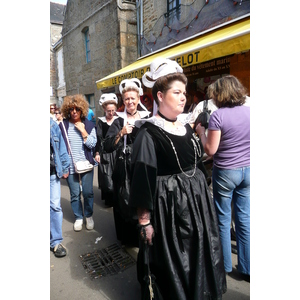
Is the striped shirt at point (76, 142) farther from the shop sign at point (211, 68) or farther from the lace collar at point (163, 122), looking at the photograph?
the shop sign at point (211, 68)

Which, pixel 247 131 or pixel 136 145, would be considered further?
pixel 247 131

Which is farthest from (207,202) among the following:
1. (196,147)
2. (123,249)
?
(123,249)

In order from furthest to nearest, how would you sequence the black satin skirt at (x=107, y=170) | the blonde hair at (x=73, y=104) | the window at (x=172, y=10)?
the window at (x=172, y=10) → the black satin skirt at (x=107, y=170) → the blonde hair at (x=73, y=104)

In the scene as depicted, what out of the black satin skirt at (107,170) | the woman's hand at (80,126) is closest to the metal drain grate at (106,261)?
the black satin skirt at (107,170)

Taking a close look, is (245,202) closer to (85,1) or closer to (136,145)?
(136,145)

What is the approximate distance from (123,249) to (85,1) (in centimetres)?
1259

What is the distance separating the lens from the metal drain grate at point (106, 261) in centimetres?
263

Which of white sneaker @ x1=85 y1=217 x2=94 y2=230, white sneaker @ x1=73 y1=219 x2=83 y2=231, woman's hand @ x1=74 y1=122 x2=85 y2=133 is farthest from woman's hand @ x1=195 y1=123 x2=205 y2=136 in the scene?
white sneaker @ x1=73 y1=219 x2=83 y2=231

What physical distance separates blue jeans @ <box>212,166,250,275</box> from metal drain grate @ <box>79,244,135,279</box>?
3.53 ft

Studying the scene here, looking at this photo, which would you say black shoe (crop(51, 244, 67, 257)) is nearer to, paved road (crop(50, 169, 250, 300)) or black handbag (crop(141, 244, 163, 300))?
paved road (crop(50, 169, 250, 300))

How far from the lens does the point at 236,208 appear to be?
242 cm

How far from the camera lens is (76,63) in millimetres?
13914

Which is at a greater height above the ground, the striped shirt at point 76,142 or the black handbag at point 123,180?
the striped shirt at point 76,142

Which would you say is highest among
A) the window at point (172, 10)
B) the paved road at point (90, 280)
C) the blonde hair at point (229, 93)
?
the window at point (172, 10)
